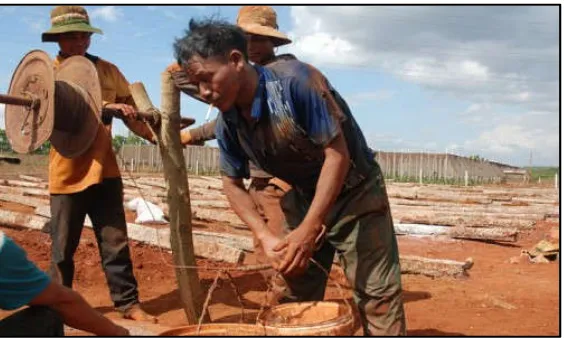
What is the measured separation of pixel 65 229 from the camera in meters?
4.94

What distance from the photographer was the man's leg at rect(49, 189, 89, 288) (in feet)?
16.2

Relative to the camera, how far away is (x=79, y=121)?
4.69 m

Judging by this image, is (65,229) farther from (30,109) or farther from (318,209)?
(318,209)

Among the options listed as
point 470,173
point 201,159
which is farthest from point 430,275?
point 470,173

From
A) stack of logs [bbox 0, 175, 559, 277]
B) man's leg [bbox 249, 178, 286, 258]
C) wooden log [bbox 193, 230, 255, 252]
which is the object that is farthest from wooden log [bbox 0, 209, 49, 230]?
man's leg [bbox 249, 178, 286, 258]

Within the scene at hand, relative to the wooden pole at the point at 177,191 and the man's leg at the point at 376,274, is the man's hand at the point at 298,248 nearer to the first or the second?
the man's leg at the point at 376,274

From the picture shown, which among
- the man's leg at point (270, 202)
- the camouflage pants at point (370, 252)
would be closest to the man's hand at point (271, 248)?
the camouflage pants at point (370, 252)

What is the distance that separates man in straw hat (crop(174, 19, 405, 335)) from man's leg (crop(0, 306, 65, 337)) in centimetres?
100

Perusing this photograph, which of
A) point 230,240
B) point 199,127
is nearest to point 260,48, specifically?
point 199,127

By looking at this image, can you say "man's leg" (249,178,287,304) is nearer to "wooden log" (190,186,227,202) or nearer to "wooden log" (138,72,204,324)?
"wooden log" (138,72,204,324)

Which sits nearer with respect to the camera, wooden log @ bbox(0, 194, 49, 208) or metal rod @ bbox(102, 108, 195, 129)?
metal rod @ bbox(102, 108, 195, 129)

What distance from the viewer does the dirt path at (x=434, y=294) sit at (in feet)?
16.5

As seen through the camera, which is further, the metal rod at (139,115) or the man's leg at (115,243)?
the man's leg at (115,243)

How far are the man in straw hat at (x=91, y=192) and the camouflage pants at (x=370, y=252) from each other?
206cm
